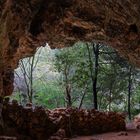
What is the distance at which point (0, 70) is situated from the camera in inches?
398

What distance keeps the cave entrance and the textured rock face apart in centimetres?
614

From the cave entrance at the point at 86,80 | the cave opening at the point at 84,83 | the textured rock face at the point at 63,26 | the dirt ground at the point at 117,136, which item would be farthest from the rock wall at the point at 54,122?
the cave entrance at the point at 86,80

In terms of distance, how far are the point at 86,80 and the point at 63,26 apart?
7958 millimetres

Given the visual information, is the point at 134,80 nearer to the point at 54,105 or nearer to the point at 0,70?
the point at 54,105

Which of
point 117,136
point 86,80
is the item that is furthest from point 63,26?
point 86,80

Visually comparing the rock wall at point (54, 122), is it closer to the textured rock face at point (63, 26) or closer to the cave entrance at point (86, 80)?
the textured rock face at point (63, 26)

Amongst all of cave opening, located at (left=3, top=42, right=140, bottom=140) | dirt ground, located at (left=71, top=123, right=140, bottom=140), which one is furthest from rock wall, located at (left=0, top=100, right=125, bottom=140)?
dirt ground, located at (left=71, top=123, right=140, bottom=140)

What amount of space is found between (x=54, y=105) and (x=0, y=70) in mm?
10750

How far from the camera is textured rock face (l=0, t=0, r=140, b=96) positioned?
895 centimetres

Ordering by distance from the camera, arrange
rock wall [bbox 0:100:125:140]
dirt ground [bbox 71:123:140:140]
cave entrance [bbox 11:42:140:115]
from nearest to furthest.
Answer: rock wall [bbox 0:100:125:140] < dirt ground [bbox 71:123:140:140] < cave entrance [bbox 11:42:140:115]

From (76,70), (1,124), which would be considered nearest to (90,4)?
(1,124)

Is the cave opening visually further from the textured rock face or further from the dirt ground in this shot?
the textured rock face

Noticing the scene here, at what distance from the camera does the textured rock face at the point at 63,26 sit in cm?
895

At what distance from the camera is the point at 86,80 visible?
720 inches
